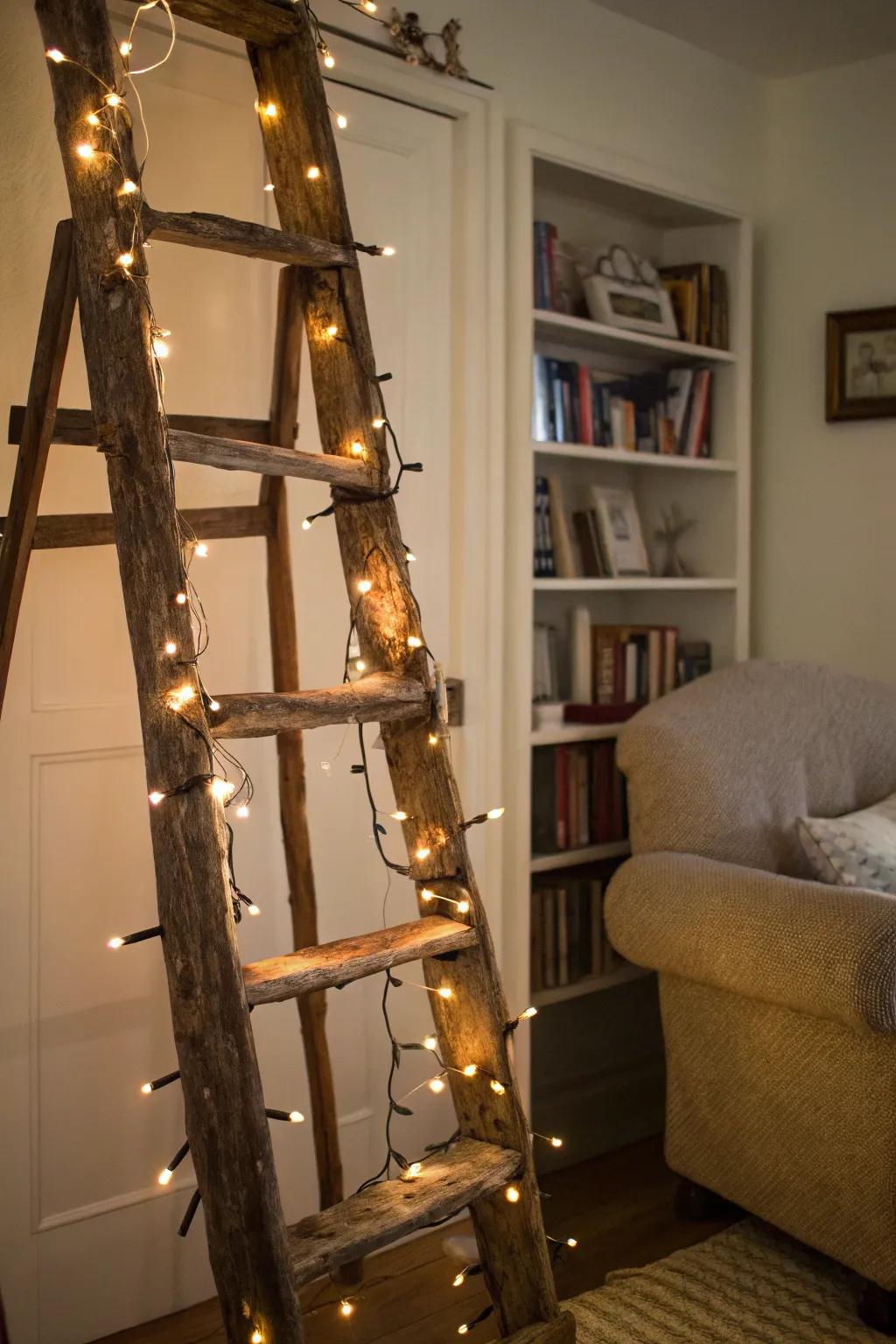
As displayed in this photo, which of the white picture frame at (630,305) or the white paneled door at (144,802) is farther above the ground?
the white picture frame at (630,305)

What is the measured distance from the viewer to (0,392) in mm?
1977

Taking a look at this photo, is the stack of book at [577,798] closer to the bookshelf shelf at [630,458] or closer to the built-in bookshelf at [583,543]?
the built-in bookshelf at [583,543]

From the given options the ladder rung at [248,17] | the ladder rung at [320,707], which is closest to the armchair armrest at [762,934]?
the ladder rung at [320,707]

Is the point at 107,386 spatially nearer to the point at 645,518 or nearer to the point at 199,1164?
the point at 199,1164

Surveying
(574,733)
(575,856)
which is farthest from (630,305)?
(575,856)

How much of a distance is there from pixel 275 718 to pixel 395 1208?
0.57 m

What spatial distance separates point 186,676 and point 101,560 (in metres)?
0.81

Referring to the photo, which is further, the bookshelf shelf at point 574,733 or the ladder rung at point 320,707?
the bookshelf shelf at point 574,733

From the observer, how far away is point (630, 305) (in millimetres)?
3021

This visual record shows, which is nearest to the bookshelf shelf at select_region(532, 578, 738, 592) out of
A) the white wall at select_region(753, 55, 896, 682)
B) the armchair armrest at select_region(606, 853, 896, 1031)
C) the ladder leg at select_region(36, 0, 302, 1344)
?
the white wall at select_region(753, 55, 896, 682)

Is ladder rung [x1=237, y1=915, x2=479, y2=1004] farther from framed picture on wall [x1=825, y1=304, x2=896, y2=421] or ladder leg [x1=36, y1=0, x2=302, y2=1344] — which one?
framed picture on wall [x1=825, y1=304, x2=896, y2=421]

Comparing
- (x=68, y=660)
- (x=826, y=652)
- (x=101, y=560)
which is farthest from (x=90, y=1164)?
(x=826, y=652)

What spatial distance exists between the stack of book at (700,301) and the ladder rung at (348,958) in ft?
6.67

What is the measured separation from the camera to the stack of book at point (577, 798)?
113 inches
